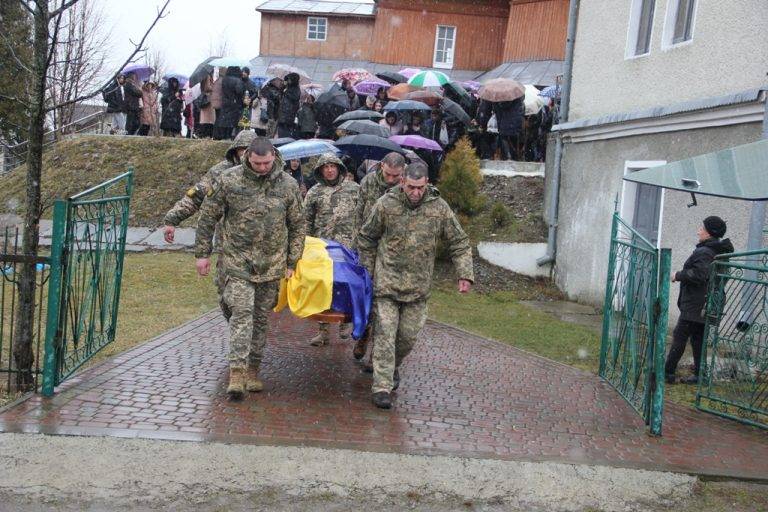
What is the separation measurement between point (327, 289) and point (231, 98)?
12.6 metres

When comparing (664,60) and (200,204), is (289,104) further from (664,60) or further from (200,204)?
(200,204)

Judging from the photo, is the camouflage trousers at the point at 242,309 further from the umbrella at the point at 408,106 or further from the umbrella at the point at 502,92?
the umbrella at the point at 502,92

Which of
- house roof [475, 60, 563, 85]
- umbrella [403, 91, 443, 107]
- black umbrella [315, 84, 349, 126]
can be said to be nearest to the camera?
umbrella [403, 91, 443, 107]

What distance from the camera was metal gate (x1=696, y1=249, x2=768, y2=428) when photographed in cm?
677

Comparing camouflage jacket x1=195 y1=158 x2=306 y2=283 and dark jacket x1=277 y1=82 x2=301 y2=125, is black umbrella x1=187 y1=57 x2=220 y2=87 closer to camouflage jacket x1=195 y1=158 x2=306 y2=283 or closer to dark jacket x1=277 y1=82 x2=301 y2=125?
dark jacket x1=277 y1=82 x2=301 y2=125

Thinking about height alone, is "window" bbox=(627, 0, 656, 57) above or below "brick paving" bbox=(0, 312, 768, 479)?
above

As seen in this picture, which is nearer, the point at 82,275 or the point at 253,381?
the point at 82,275

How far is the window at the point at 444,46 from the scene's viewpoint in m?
33.2

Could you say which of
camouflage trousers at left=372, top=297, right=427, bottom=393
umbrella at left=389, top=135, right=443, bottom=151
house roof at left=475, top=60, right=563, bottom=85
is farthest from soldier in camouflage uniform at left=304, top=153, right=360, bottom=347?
house roof at left=475, top=60, right=563, bottom=85

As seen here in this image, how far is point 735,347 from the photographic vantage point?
22.9 ft

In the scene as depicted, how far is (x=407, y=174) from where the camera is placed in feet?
21.4

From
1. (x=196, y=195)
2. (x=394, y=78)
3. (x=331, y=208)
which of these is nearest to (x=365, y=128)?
(x=331, y=208)

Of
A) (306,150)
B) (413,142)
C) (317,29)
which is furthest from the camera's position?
(317,29)

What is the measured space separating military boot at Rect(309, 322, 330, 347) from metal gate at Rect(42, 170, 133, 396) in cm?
223
